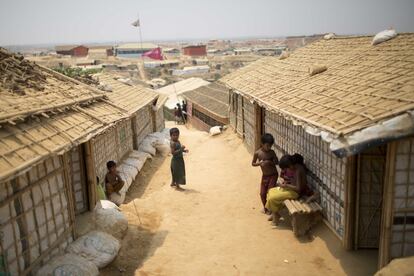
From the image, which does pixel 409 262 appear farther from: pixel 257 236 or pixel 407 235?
pixel 257 236

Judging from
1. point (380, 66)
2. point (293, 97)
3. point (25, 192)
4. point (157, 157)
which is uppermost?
point (380, 66)

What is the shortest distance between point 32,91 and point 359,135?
233 inches

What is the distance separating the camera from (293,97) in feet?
29.2

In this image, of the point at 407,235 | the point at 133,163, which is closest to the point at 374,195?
the point at 407,235

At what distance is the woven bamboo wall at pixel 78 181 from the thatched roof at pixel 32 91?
1.07 m

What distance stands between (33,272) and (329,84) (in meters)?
6.77

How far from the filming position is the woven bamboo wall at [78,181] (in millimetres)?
7867

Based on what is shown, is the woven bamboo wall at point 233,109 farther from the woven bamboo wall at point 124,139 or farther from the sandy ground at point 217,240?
the sandy ground at point 217,240

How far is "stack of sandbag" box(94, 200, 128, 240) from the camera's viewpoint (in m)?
7.52

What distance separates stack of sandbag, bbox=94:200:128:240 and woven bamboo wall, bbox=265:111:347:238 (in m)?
4.12

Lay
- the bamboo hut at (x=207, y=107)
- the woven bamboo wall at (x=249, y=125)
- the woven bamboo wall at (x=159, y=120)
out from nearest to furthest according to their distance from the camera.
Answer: the woven bamboo wall at (x=249, y=125), the woven bamboo wall at (x=159, y=120), the bamboo hut at (x=207, y=107)

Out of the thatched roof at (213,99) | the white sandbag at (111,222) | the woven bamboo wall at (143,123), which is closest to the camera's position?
the white sandbag at (111,222)

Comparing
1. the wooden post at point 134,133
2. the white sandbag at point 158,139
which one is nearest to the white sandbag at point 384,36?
the wooden post at point 134,133

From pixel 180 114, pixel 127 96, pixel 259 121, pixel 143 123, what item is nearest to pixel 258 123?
pixel 259 121
